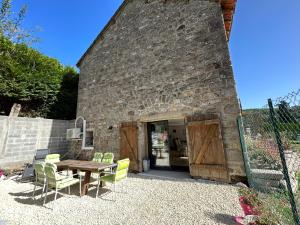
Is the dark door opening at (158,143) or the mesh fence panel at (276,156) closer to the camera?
the mesh fence panel at (276,156)

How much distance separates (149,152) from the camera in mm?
7055

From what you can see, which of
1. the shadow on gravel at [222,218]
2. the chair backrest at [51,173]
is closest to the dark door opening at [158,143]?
the chair backrest at [51,173]

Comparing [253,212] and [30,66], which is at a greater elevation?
[30,66]

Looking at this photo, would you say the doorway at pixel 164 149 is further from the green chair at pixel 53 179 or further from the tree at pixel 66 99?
the tree at pixel 66 99

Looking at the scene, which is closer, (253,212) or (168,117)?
(253,212)

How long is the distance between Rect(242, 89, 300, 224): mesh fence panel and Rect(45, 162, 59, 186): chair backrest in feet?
13.3

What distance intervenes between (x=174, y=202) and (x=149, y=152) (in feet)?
11.6

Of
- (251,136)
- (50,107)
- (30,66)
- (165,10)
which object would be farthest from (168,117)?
(30,66)

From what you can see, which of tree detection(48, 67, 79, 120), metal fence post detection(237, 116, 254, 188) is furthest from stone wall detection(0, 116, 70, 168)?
metal fence post detection(237, 116, 254, 188)

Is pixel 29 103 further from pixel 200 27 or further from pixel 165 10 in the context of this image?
pixel 200 27

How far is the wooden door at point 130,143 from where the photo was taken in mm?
6457

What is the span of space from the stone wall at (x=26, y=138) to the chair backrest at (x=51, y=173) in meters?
4.05

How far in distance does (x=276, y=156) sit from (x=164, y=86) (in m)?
4.07

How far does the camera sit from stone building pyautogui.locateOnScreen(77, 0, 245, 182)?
5109mm
